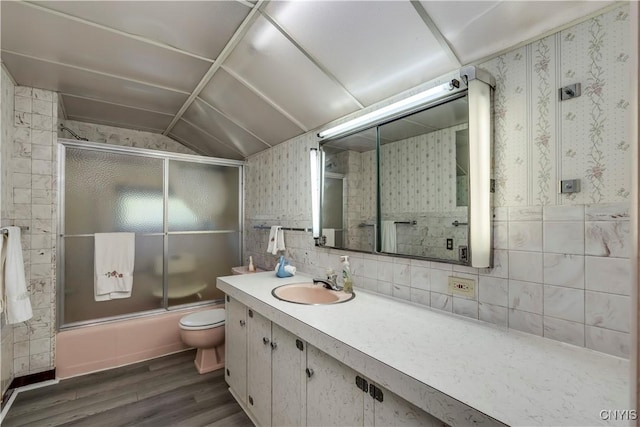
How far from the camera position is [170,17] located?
1556 millimetres

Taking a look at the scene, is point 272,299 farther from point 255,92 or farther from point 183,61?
point 183,61

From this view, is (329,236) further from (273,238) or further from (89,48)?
(89,48)

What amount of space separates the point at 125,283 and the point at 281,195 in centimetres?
156

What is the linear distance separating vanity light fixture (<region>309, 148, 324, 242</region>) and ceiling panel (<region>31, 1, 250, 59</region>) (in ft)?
3.07

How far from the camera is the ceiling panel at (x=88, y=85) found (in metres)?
1.96

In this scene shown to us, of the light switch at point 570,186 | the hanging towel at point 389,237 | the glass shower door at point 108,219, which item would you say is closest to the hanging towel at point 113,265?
the glass shower door at point 108,219

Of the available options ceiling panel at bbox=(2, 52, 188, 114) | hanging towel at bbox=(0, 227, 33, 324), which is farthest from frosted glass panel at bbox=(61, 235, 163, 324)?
ceiling panel at bbox=(2, 52, 188, 114)

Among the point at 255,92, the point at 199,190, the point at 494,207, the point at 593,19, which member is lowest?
the point at 494,207

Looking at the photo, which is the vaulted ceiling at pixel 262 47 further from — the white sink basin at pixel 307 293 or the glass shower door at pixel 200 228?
the white sink basin at pixel 307 293

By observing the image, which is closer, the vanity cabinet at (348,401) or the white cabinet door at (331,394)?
the vanity cabinet at (348,401)

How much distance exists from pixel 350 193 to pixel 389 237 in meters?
0.47

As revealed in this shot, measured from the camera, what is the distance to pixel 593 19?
1.06 metres

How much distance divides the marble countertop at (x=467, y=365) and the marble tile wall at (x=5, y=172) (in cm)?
193

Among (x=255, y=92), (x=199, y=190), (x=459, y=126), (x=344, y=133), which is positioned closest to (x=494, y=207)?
(x=459, y=126)
